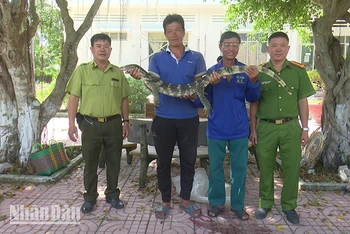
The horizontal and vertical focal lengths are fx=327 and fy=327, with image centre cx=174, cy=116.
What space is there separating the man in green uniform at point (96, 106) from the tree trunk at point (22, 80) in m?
1.75

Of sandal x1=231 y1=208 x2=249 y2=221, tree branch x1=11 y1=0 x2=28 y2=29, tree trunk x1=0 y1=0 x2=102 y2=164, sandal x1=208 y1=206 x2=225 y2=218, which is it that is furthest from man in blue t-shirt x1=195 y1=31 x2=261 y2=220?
tree branch x1=11 y1=0 x2=28 y2=29

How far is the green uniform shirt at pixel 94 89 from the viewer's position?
3.69 meters

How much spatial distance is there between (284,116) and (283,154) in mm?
428

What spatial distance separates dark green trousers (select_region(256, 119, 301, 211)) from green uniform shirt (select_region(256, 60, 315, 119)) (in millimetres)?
131

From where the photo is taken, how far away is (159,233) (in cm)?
341

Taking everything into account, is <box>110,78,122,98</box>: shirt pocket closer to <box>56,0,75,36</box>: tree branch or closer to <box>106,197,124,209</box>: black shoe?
<box>106,197,124,209</box>: black shoe

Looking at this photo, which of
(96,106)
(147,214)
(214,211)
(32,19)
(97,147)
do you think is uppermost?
(32,19)

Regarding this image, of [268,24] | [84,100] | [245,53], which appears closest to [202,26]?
[245,53]

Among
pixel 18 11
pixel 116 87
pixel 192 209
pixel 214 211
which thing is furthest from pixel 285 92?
Answer: pixel 18 11

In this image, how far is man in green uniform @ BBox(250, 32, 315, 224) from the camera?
3.51 meters

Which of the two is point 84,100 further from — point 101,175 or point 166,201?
point 101,175

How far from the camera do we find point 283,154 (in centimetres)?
360

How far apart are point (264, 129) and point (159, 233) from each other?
1582 mm

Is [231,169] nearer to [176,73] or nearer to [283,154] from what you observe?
[283,154]
